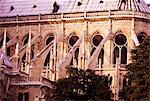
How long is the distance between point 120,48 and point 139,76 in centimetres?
1730

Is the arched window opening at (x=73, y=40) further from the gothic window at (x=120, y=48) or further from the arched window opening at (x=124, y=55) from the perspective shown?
the arched window opening at (x=124, y=55)

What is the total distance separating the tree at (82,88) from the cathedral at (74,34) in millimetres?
7755

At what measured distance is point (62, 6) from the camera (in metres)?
63.0

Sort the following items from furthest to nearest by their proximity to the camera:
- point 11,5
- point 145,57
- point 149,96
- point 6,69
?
1. point 11,5
2. point 6,69
3. point 145,57
4. point 149,96

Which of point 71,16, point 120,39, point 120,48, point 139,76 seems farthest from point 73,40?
point 139,76

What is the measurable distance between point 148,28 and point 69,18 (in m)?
6.58

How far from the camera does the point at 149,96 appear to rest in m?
39.9

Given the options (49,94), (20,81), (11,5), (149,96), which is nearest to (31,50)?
(11,5)

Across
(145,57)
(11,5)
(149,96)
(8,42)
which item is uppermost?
(11,5)

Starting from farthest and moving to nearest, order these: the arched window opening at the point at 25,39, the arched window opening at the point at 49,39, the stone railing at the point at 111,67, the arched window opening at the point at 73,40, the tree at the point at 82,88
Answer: the arched window opening at the point at 25,39
the arched window opening at the point at 49,39
the arched window opening at the point at 73,40
the stone railing at the point at 111,67
the tree at the point at 82,88

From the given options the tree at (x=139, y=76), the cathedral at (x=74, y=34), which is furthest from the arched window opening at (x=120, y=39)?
the tree at (x=139, y=76)

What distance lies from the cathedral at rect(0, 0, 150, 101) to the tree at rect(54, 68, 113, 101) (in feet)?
25.4

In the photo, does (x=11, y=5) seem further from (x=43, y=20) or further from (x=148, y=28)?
(x=148, y=28)

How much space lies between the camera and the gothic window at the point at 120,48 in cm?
5925
